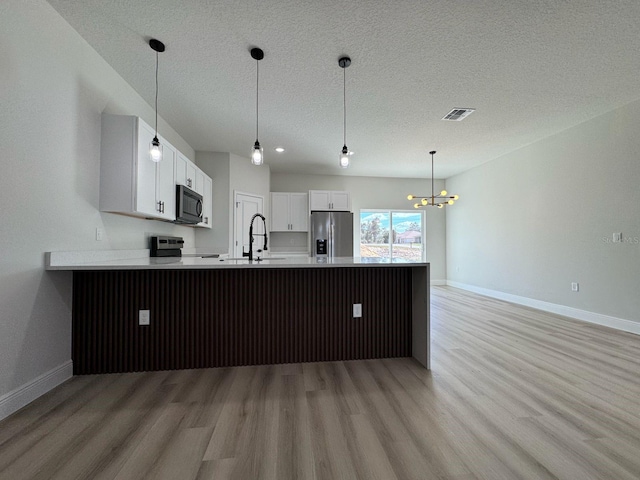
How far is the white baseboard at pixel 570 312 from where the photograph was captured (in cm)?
327

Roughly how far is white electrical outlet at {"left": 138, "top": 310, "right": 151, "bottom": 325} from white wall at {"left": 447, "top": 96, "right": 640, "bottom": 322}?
5176 millimetres

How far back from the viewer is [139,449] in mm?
1377

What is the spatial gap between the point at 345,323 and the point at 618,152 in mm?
3977

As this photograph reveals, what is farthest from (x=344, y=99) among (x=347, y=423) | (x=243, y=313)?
(x=347, y=423)

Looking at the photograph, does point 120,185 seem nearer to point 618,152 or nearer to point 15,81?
point 15,81

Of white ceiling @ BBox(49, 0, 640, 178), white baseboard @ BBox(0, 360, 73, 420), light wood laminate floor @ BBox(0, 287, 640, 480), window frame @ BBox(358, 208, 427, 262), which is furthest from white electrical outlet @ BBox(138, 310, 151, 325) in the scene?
window frame @ BBox(358, 208, 427, 262)

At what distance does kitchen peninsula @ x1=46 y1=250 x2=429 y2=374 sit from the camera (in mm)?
2176

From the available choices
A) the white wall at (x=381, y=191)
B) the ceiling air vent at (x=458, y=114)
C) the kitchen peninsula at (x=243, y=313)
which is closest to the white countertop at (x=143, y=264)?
the kitchen peninsula at (x=243, y=313)

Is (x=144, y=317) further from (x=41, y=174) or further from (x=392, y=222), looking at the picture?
(x=392, y=222)

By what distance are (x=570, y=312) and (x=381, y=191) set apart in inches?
164

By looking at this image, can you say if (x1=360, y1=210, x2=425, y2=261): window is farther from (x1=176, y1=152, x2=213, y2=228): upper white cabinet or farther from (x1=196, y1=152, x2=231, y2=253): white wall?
(x1=176, y1=152, x2=213, y2=228): upper white cabinet

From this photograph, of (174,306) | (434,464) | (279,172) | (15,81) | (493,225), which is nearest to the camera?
(434,464)

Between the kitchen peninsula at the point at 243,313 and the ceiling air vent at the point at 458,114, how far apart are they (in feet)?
7.26

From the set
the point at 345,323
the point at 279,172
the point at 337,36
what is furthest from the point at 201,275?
the point at 279,172
